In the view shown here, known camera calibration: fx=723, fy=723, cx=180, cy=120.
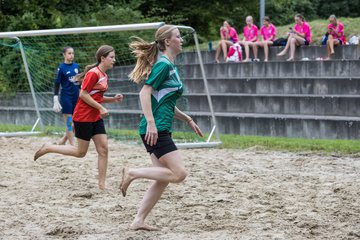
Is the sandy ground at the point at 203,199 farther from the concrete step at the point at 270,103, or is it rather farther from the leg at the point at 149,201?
the concrete step at the point at 270,103

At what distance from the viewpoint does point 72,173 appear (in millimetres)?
10531

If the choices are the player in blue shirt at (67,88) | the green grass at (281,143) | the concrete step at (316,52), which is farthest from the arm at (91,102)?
the concrete step at (316,52)

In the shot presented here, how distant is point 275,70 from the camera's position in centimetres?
1880

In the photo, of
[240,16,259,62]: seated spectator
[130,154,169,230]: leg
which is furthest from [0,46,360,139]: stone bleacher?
[130,154,169,230]: leg

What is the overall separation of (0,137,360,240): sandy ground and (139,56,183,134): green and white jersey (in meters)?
1.03

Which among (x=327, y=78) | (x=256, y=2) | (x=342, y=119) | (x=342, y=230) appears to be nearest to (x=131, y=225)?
(x=342, y=230)

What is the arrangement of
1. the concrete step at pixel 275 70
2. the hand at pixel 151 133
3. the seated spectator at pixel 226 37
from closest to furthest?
the hand at pixel 151 133 → the concrete step at pixel 275 70 → the seated spectator at pixel 226 37

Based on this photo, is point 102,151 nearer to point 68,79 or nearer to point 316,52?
point 68,79

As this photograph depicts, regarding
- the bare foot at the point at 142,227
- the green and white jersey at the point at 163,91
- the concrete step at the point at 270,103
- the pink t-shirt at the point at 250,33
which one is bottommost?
the concrete step at the point at 270,103

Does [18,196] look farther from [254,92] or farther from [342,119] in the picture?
[254,92]

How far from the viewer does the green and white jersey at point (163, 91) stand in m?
6.42

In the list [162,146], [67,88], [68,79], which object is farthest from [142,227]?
[67,88]

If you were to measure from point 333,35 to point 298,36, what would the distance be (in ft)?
3.10

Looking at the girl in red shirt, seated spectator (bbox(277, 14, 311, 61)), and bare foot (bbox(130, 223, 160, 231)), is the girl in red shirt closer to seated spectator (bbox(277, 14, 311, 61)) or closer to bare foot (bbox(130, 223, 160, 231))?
bare foot (bbox(130, 223, 160, 231))
